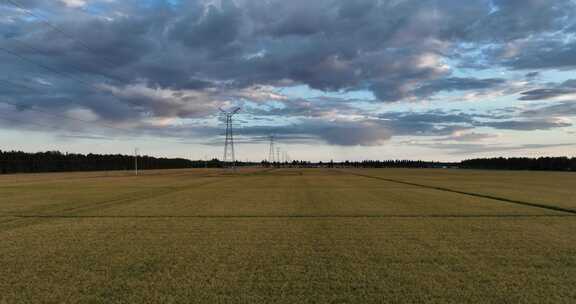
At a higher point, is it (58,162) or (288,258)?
(58,162)

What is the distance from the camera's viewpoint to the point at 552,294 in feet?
24.7

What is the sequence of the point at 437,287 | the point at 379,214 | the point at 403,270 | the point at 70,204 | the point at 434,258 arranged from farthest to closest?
the point at 70,204, the point at 379,214, the point at 434,258, the point at 403,270, the point at 437,287

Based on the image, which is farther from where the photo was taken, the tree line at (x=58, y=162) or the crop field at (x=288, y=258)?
the tree line at (x=58, y=162)

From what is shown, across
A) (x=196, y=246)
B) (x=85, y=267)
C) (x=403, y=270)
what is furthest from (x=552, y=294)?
(x=85, y=267)

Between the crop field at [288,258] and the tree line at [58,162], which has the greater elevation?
the tree line at [58,162]

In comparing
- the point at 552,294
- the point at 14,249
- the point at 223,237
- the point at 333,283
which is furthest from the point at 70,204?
the point at 552,294

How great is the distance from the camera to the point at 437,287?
311 inches

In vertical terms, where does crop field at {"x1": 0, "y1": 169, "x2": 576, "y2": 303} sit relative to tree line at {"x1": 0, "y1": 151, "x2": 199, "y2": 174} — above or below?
below

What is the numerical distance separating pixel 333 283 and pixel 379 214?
12.2 metres

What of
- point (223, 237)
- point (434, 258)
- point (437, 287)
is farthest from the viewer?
point (223, 237)

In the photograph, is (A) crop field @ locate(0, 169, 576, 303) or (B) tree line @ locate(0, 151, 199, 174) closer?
(A) crop field @ locate(0, 169, 576, 303)

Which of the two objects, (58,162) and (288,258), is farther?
(58,162)

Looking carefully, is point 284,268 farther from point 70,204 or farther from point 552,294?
point 70,204

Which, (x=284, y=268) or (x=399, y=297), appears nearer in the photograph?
(x=399, y=297)
